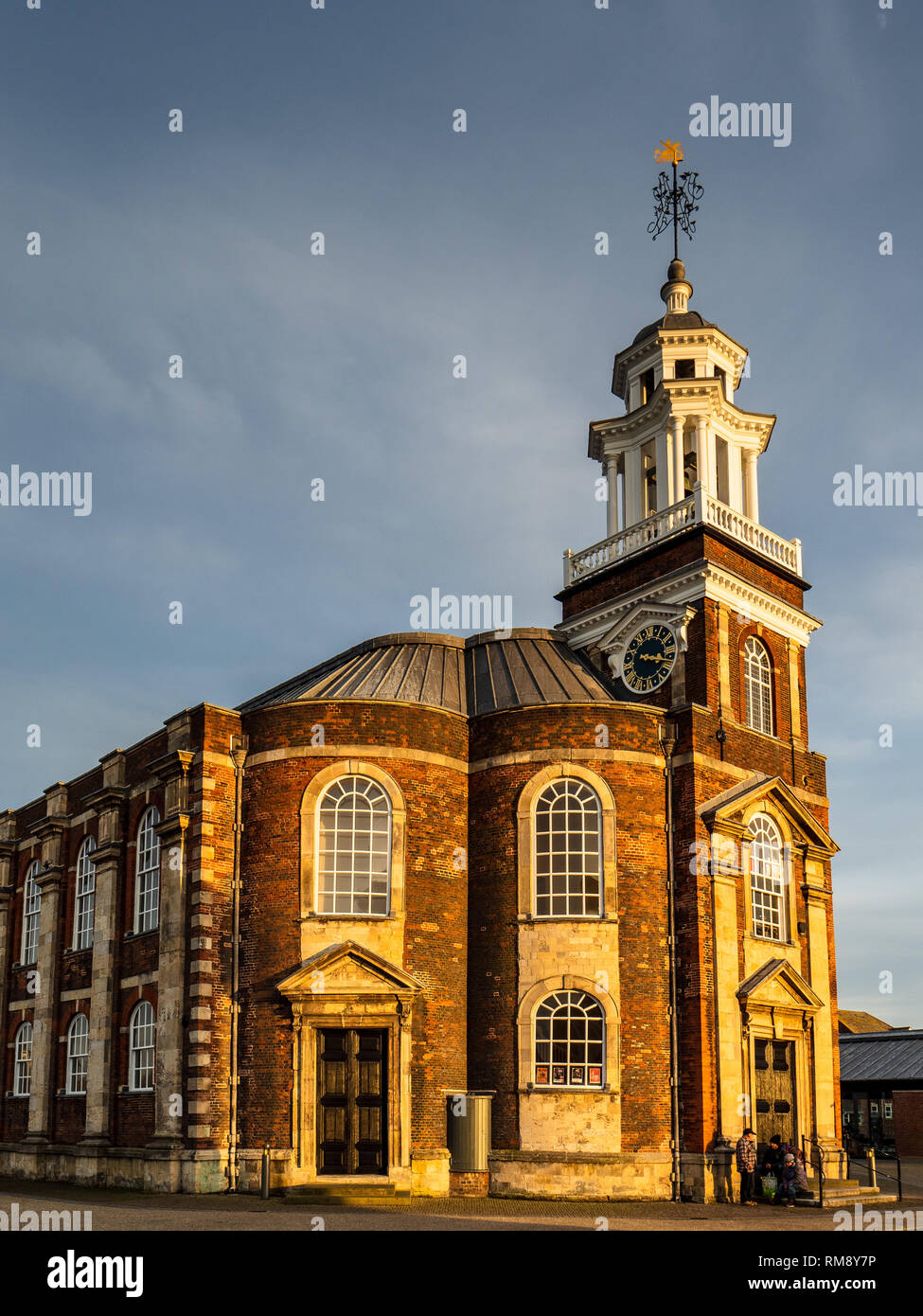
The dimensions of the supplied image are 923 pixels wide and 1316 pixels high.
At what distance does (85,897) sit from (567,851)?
535 inches

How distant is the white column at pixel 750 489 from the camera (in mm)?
33750

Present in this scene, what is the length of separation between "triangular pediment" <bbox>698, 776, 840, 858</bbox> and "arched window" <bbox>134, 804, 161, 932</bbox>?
12.3 m

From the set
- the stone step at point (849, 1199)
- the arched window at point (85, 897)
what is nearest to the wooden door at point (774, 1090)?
the stone step at point (849, 1199)

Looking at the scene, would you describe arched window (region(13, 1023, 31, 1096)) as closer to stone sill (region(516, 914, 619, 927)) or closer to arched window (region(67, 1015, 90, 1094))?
arched window (region(67, 1015, 90, 1094))

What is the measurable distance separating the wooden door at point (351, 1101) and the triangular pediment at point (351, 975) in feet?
2.71

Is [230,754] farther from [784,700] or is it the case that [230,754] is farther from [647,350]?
[647,350]

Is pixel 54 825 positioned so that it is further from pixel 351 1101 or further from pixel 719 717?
pixel 719 717

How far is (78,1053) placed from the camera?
32344 millimetres

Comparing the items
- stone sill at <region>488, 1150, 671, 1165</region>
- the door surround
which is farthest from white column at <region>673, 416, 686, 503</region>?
stone sill at <region>488, 1150, 671, 1165</region>

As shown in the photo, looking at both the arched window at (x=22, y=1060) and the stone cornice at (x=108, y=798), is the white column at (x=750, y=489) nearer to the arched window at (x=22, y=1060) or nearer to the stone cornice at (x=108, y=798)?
the stone cornice at (x=108, y=798)

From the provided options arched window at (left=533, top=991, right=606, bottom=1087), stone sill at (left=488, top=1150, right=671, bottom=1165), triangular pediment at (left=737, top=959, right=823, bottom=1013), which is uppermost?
triangular pediment at (left=737, top=959, right=823, bottom=1013)

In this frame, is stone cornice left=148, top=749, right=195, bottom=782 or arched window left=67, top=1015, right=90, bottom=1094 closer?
stone cornice left=148, top=749, right=195, bottom=782

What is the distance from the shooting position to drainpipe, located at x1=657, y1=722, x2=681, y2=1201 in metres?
25.9

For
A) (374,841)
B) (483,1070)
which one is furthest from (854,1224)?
(374,841)
